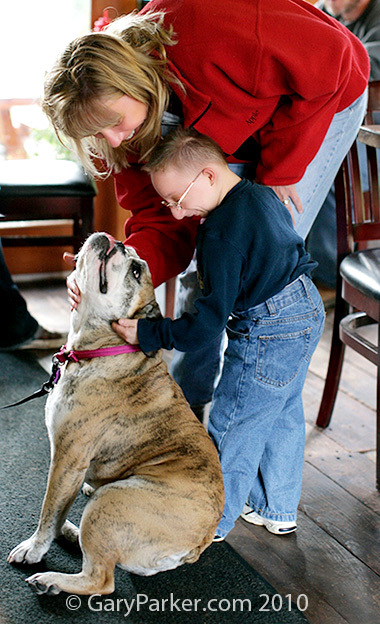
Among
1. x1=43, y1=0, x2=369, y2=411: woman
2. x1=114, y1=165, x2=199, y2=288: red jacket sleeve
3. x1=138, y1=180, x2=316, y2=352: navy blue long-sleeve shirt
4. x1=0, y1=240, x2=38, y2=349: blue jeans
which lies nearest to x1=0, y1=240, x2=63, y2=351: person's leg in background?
x1=0, y1=240, x2=38, y2=349: blue jeans

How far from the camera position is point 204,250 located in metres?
1.54

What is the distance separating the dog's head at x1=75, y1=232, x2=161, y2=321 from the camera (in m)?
1.56

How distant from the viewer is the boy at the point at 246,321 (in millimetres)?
1533

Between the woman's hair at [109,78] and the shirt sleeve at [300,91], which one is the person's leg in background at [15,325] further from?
the shirt sleeve at [300,91]

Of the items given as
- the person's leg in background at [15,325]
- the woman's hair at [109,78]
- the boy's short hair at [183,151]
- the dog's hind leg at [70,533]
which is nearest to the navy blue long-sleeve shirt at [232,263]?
the boy's short hair at [183,151]

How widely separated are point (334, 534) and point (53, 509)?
32.2 inches

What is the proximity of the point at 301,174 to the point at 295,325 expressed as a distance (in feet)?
1.32

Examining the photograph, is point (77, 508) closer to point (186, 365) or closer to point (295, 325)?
point (186, 365)

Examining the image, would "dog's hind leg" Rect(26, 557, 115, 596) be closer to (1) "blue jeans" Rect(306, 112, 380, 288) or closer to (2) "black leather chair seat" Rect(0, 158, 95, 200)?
(2) "black leather chair seat" Rect(0, 158, 95, 200)

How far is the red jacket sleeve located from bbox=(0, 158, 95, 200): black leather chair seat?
1096 mm

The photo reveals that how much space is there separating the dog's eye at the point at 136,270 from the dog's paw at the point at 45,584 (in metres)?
0.73

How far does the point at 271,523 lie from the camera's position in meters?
1.85

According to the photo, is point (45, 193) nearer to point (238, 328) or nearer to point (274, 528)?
point (238, 328)

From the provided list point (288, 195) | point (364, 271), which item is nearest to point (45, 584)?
point (288, 195)
